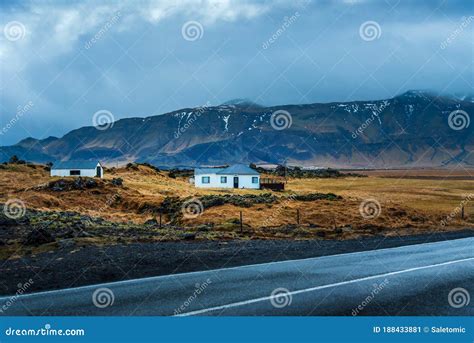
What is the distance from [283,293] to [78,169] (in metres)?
84.9

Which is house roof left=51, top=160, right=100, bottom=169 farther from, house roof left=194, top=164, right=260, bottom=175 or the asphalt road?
the asphalt road

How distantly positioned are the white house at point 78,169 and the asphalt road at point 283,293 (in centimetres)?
7701

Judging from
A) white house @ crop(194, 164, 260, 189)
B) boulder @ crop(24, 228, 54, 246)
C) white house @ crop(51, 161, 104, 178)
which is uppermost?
white house @ crop(51, 161, 104, 178)

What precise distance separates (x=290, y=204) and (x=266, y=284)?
37268 millimetres

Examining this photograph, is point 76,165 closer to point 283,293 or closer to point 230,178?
point 230,178

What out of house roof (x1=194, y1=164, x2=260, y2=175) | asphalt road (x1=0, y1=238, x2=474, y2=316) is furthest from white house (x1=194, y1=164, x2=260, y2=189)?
asphalt road (x1=0, y1=238, x2=474, y2=316)

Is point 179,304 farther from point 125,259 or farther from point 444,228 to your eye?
point 444,228

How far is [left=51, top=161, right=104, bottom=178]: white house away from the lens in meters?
91.4

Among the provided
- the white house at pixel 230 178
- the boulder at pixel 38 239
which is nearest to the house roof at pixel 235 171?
the white house at pixel 230 178

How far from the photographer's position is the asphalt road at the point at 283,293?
36.4ft

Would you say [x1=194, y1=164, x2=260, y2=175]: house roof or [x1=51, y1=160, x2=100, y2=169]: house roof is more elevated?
[x1=51, y1=160, x2=100, y2=169]: house roof

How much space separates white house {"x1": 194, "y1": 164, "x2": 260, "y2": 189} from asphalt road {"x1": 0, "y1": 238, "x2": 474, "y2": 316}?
7081cm

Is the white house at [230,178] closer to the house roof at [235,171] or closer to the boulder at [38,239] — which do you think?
the house roof at [235,171]

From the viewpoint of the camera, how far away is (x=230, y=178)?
89188 millimetres
